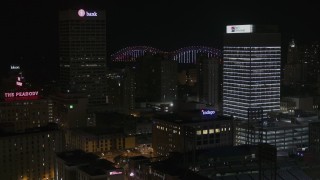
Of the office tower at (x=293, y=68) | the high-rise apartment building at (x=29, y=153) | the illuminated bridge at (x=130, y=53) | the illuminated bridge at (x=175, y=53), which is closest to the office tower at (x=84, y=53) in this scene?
the high-rise apartment building at (x=29, y=153)

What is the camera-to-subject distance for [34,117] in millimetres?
49938

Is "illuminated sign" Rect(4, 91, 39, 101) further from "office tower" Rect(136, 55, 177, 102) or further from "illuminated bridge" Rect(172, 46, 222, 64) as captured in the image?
"illuminated bridge" Rect(172, 46, 222, 64)

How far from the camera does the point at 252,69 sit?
6103 centimetres

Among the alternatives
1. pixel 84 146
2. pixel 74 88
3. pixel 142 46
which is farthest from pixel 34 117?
pixel 142 46

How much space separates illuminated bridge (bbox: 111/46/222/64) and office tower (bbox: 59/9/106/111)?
27647 millimetres

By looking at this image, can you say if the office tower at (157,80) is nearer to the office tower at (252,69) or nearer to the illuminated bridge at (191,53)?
the office tower at (252,69)

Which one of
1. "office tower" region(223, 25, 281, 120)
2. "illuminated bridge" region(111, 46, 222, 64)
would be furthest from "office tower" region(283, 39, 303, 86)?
"office tower" region(223, 25, 281, 120)

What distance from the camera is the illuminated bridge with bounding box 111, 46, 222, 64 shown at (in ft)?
327

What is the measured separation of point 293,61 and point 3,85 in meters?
50.0

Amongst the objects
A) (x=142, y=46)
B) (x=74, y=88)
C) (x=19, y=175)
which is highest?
(x=142, y=46)

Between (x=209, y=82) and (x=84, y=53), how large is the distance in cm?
1841

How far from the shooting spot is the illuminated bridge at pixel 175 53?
99750 mm

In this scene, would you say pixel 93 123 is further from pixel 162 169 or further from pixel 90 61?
pixel 162 169

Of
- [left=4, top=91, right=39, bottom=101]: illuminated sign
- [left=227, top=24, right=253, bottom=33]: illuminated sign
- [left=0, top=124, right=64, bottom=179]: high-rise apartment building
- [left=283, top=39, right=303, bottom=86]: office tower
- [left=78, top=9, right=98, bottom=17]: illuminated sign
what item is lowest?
[left=0, top=124, right=64, bottom=179]: high-rise apartment building
